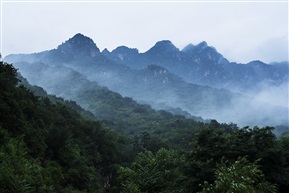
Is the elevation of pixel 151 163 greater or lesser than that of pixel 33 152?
greater

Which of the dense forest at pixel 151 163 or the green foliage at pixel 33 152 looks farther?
the green foliage at pixel 33 152

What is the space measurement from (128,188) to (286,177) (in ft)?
33.1

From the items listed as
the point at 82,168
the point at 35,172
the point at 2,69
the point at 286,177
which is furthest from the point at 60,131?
the point at 286,177

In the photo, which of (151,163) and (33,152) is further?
(33,152)

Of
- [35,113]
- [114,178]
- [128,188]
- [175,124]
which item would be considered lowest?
[114,178]

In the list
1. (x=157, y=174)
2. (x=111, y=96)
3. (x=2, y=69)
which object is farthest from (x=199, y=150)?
(x=111, y=96)

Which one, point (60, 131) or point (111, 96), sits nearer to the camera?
point (60, 131)

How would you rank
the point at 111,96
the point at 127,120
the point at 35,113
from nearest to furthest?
the point at 35,113, the point at 127,120, the point at 111,96

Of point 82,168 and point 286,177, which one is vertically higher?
point 286,177

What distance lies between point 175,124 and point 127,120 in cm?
2200

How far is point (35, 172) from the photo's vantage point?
16500mm

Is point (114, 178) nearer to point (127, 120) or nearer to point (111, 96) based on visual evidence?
point (127, 120)

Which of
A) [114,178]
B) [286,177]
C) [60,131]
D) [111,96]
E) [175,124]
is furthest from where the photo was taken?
[111,96]

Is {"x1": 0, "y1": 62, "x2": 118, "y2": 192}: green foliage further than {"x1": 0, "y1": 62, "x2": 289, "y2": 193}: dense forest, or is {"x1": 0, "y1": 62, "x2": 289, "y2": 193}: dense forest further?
{"x1": 0, "y1": 62, "x2": 118, "y2": 192}: green foliage
